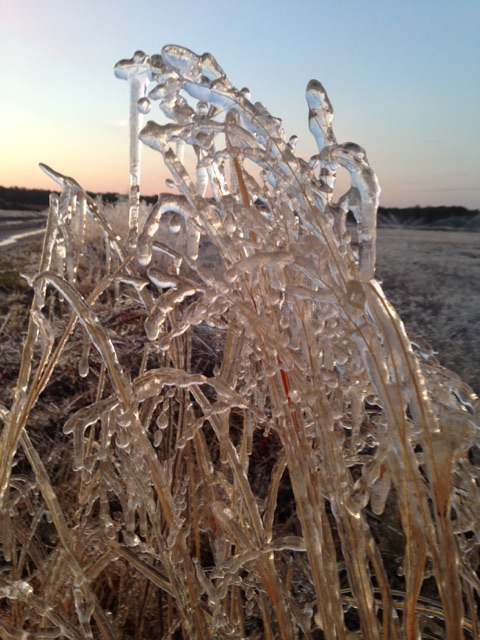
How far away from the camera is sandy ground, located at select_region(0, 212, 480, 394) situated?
2515 millimetres

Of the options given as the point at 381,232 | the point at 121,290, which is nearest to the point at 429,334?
the point at 121,290

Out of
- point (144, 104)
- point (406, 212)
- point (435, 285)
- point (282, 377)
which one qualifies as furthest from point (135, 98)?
point (406, 212)

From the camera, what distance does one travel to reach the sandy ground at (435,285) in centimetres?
252

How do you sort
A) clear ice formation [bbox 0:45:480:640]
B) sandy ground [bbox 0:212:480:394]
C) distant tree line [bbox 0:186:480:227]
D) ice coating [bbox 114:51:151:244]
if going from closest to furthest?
1. clear ice formation [bbox 0:45:480:640]
2. ice coating [bbox 114:51:151:244]
3. sandy ground [bbox 0:212:480:394]
4. distant tree line [bbox 0:186:480:227]

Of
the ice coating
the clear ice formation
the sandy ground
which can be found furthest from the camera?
the sandy ground

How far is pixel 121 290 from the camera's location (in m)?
3.08

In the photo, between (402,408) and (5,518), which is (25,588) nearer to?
(5,518)

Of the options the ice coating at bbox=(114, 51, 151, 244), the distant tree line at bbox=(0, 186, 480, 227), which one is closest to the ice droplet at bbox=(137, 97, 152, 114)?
the ice coating at bbox=(114, 51, 151, 244)

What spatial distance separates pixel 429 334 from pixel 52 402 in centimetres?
169

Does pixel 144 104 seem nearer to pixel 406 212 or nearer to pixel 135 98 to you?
pixel 135 98

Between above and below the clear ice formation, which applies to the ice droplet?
above

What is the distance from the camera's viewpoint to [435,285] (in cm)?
357

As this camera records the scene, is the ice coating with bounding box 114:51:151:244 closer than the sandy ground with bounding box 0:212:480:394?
Yes

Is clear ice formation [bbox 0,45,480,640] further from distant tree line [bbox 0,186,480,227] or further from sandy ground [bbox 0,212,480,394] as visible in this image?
distant tree line [bbox 0,186,480,227]
